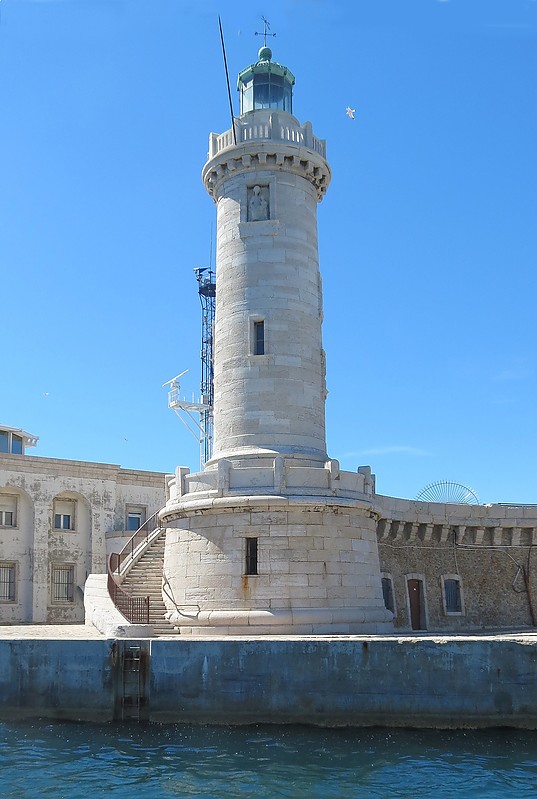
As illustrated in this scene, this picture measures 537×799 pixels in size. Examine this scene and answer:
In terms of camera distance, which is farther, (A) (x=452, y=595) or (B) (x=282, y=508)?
(A) (x=452, y=595)

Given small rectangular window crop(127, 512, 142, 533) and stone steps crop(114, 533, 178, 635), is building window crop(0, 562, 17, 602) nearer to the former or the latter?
small rectangular window crop(127, 512, 142, 533)

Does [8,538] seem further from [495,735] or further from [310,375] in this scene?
[495,735]

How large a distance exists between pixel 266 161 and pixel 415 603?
14.2 m

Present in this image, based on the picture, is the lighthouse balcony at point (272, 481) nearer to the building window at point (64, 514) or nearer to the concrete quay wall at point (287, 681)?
the concrete quay wall at point (287, 681)

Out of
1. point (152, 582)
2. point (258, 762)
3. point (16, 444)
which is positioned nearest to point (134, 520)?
point (16, 444)

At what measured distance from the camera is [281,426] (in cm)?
2241

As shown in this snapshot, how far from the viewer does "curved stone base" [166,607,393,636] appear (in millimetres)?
20078

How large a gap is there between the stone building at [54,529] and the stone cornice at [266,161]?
1555 centimetres

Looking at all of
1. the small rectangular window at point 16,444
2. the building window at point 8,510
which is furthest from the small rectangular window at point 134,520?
the small rectangular window at point 16,444

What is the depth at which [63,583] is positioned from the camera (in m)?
34.8

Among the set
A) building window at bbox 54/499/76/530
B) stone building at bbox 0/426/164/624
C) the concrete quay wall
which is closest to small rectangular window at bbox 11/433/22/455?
stone building at bbox 0/426/164/624

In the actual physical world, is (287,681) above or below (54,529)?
below

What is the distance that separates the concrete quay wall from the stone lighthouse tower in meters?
3.40

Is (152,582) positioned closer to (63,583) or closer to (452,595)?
(452,595)
